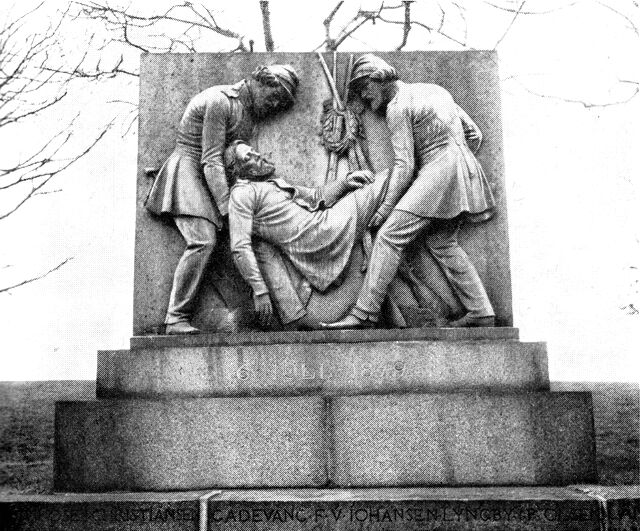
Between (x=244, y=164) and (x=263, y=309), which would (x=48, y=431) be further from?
(x=244, y=164)

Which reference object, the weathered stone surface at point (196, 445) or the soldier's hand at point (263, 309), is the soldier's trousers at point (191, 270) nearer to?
the soldier's hand at point (263, 309)

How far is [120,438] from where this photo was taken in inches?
242

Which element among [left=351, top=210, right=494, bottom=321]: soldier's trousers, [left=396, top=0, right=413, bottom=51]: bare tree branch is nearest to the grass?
[left=351, top=210, right=494, bottom=321]: soldier's trousers

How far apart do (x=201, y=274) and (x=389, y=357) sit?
67.6 inches

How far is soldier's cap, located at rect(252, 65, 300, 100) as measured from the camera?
22.6 feet

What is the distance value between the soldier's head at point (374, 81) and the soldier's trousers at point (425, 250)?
1043 millimetres

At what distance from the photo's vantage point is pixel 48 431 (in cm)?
1107

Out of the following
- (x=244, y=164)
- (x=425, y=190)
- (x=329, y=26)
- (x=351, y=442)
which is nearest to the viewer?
(x=351, y=442)

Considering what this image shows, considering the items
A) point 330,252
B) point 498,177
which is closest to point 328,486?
point 330,252

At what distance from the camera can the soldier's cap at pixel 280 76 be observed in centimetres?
688

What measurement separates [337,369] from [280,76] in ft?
8.38

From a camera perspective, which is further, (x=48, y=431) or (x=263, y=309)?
(x=48, y=431)

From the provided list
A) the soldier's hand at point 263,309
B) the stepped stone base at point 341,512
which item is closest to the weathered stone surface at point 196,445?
the stepped stone base at point 341,512

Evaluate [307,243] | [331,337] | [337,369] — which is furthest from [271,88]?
[337,369]
